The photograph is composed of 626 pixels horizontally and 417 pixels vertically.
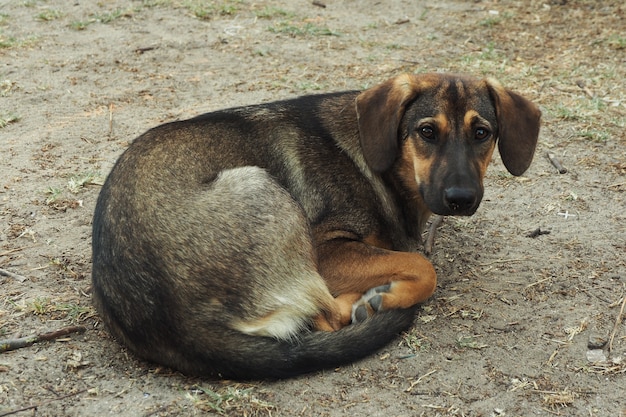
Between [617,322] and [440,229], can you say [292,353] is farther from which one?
[440,229]

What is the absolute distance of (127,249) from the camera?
13.7 ft

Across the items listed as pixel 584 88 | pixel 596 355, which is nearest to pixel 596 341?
pixel 596 355

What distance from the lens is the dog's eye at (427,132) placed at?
4.80 metres

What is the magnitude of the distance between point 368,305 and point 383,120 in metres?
1.19

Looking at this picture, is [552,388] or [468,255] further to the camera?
[468,255]

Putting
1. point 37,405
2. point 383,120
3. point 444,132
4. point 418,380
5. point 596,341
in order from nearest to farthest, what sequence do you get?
point 37,405 < point 418,380 < point 596,341 < point 444,132 < point 383,120

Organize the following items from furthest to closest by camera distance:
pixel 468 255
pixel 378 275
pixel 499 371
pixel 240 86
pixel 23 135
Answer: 1. pixel 240 86
2. pixel 23 135
3. pixel 468 255
4. pixel 378 275
5. pixel 499 371

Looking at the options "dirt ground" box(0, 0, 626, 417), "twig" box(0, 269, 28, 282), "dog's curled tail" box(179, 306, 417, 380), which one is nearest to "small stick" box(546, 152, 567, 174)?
"dirt ground" box(0, 0, 626, 417)

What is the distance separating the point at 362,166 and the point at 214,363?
69.6 inches

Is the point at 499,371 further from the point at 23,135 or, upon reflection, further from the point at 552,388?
the point at 23,135

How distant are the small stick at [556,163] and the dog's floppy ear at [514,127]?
1.67 meters

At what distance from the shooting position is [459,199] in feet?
15.1

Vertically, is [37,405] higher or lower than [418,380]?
lower

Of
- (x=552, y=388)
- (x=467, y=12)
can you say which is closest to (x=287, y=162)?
(x=552, y=388)
